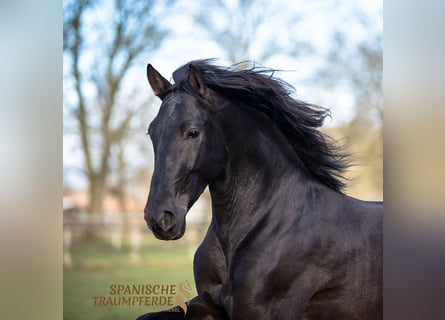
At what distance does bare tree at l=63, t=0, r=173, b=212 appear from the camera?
334 centimetres

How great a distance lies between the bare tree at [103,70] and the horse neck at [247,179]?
0.80 meters

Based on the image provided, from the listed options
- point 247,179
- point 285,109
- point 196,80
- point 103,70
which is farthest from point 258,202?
point 103,70

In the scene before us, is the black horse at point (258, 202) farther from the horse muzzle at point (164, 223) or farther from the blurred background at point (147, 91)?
the blurred background at point (147, 91)

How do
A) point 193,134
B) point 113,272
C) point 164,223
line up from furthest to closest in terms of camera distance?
point 113,272, point 193,134, point 164,223

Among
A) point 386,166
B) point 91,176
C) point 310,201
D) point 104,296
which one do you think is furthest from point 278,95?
point 104,296

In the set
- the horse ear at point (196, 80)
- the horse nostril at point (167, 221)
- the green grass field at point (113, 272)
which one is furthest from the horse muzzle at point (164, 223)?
the green grass field at point (113, 272)

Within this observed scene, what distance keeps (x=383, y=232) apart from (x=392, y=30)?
1.19 m

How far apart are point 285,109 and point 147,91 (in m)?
0.89

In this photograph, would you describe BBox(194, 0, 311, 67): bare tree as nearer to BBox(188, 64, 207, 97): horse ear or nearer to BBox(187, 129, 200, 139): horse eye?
BBox(188, 64, 207, 97): horse ear

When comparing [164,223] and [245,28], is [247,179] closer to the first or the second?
[164,223]

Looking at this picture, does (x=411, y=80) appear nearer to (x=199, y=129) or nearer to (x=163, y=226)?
(x=199, y=129)

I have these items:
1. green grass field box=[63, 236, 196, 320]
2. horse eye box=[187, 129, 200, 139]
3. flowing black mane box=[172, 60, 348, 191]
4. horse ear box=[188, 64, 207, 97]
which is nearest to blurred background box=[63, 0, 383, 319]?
green grass field box=[63, 236, 196, 320]

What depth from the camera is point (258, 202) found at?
9.44ft

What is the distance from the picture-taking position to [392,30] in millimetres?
3385
